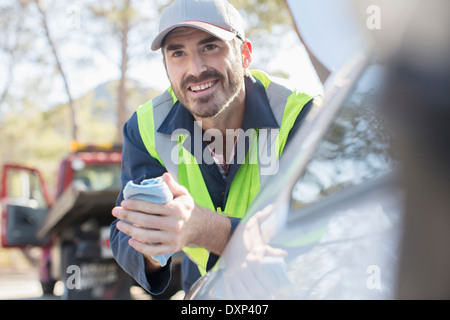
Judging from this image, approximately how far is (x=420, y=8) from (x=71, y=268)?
18.1 feet

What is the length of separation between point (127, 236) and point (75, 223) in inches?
184

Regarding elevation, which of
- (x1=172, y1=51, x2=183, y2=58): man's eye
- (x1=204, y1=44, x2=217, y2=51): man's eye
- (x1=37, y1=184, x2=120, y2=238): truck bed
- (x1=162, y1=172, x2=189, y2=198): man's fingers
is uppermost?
(x1=204, y1=44, x2=217, y2=51): man's eye

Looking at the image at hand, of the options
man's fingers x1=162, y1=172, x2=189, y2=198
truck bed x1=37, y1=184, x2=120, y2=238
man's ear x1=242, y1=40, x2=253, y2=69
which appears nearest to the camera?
man's fingers x1=162, y1=172, x2=189, y2=198

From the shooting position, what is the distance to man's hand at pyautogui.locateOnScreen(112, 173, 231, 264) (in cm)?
134

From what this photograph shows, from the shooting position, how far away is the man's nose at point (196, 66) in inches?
86.6

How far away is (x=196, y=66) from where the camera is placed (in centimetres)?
221

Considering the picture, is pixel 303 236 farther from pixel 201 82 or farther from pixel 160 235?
pixel 201 82

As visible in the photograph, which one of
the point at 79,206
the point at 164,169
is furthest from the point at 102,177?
the point at 164,169

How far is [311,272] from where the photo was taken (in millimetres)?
1011

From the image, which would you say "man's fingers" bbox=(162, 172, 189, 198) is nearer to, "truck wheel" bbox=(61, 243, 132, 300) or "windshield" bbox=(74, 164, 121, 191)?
"truck wheel" bbox=(61, 243, 132, 300)

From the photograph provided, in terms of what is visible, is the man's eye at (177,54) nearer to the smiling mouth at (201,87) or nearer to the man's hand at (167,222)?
the smiling mouth at (201,87)

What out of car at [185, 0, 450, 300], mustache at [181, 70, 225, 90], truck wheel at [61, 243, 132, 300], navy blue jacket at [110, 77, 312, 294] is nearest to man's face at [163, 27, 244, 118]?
mustache at [181, 70, 225, 90]

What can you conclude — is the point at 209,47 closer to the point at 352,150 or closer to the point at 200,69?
the point at 200,69

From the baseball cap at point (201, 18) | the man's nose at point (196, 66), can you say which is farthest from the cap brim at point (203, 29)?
the man's nose at point (196, 66)
